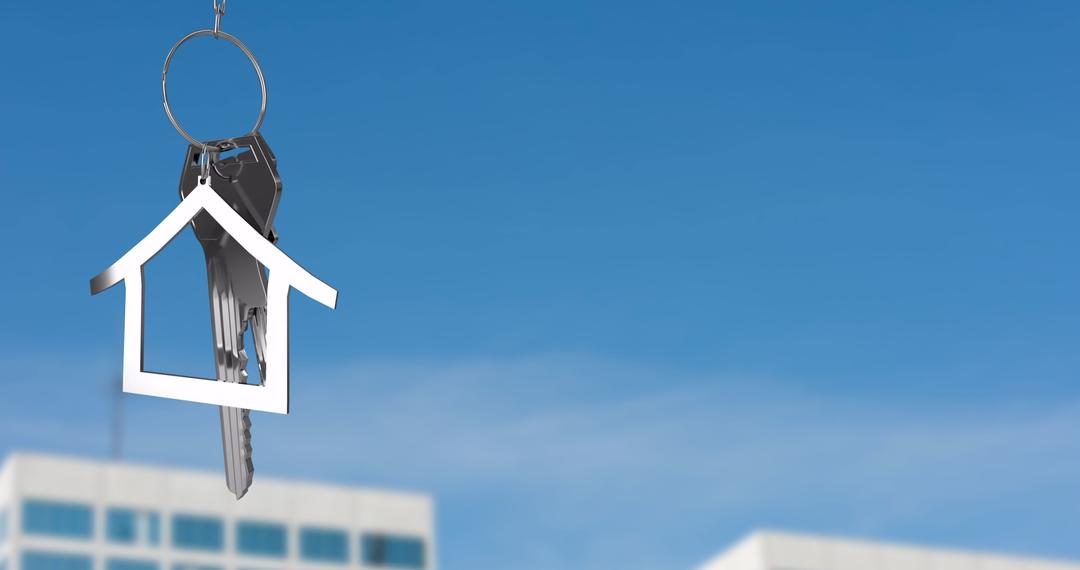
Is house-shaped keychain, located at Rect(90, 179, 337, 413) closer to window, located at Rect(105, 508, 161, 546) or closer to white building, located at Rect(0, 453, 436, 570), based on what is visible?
white building, located at Rect(0, 453, 436, 570)

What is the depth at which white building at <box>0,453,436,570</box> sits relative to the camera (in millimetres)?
27938

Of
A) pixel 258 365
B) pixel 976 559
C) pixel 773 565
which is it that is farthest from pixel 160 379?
pixel 976 559

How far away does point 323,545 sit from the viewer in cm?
2981

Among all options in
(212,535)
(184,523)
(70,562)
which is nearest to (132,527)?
(184,523)

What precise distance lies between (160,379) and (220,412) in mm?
192

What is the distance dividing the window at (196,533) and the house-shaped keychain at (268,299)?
2768 cm

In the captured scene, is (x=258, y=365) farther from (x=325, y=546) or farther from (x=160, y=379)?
(x=325, y=546)

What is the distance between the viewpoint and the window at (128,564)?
2792 centimetres

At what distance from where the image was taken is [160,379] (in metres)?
2.03

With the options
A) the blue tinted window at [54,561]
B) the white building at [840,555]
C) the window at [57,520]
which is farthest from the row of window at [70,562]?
the white building at [840,555]

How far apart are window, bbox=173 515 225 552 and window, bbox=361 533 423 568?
3064 millimetres

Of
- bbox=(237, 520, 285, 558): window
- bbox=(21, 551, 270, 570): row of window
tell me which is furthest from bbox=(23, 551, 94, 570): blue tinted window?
bbox=(237, 520, 285, 558): window

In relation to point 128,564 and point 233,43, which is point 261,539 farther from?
point 233,43

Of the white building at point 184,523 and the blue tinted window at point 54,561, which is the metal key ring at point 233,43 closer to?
the white building at point 184,523
